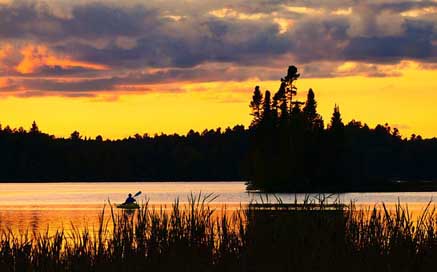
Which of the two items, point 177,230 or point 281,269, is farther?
point 177,230

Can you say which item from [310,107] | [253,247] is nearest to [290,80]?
[310,107]

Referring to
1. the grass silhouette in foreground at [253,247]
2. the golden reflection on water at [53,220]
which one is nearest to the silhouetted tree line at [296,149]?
the golden reflection on water at [53,220]

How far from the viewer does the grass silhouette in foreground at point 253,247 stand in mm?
18625

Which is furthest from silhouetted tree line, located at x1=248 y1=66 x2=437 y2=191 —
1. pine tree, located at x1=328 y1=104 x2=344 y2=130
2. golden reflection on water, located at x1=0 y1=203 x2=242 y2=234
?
golden reflection on water, located at x1=0 y1=203 x2=242 y2=234

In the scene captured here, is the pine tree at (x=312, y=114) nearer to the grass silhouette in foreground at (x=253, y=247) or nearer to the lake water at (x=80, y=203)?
the lake water at (x=80, y=203)

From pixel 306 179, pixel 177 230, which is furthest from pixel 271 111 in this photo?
pixel 177 230

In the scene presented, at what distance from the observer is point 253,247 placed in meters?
19.5

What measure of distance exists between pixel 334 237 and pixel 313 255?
49.6 inches

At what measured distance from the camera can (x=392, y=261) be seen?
18.5 metres

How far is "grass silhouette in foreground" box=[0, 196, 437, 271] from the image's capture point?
18625 mm

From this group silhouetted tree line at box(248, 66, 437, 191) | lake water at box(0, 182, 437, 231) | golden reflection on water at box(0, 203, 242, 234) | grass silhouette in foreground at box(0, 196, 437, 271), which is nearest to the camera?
grass silhouette in foreground at box(0, 196, 437, 271)

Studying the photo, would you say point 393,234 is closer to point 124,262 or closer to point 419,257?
point 419,257

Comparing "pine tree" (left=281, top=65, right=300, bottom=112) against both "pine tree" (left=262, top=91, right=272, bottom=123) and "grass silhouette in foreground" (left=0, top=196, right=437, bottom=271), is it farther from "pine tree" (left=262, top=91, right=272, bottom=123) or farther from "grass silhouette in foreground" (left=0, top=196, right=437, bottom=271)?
"grass silhouette in foreground" (left=0, top=196, right=437, bottom=271)

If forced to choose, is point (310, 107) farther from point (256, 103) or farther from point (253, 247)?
point (253, 247)
